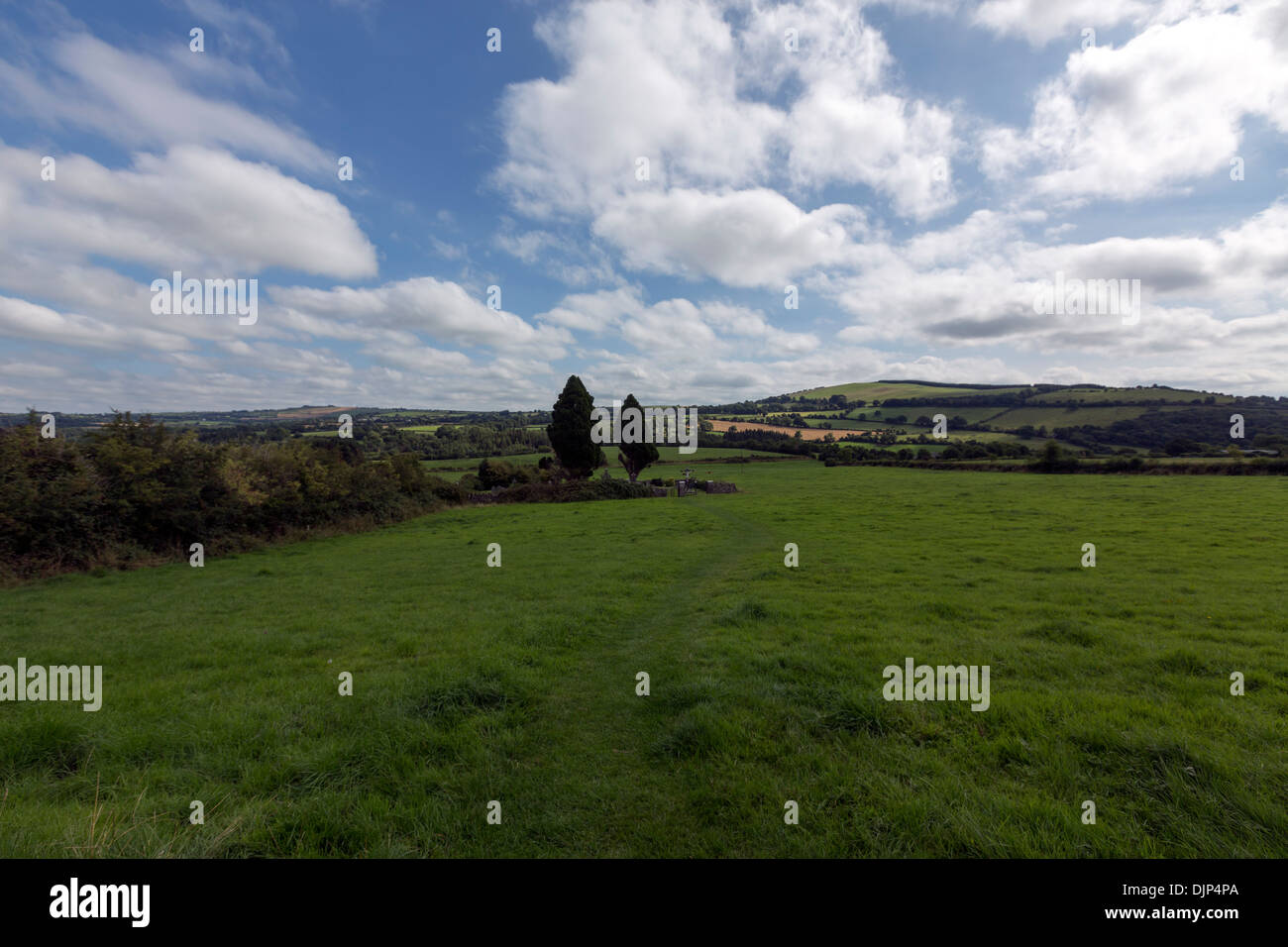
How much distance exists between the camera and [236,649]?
8.34m

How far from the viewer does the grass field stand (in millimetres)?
3805

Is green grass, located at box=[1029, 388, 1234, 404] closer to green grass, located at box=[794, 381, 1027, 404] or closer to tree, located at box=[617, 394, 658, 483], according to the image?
green grass, located at box=[794, 381, 1027, 404]

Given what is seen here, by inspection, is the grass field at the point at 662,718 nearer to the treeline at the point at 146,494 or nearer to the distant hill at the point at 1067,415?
the treeline at the point at 146,494

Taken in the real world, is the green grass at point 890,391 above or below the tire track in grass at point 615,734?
above

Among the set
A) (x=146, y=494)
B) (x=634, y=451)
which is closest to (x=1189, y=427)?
(x=634, y=451)

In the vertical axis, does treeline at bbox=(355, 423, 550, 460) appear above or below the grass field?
above

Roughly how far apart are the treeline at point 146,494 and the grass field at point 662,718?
286 centimetres

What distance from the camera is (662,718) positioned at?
5.98 m

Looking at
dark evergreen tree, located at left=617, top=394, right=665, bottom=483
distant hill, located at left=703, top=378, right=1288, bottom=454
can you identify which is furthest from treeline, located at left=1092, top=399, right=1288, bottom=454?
dark evergreen tree, located at left=617, top=394, right=665, bottom=483

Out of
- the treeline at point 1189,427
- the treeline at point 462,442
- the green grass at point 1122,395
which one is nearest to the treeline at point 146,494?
the treeline at point 462,442

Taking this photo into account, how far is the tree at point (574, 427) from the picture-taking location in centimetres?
4572

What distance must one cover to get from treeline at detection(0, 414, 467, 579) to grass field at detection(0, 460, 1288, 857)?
9.38 feet
